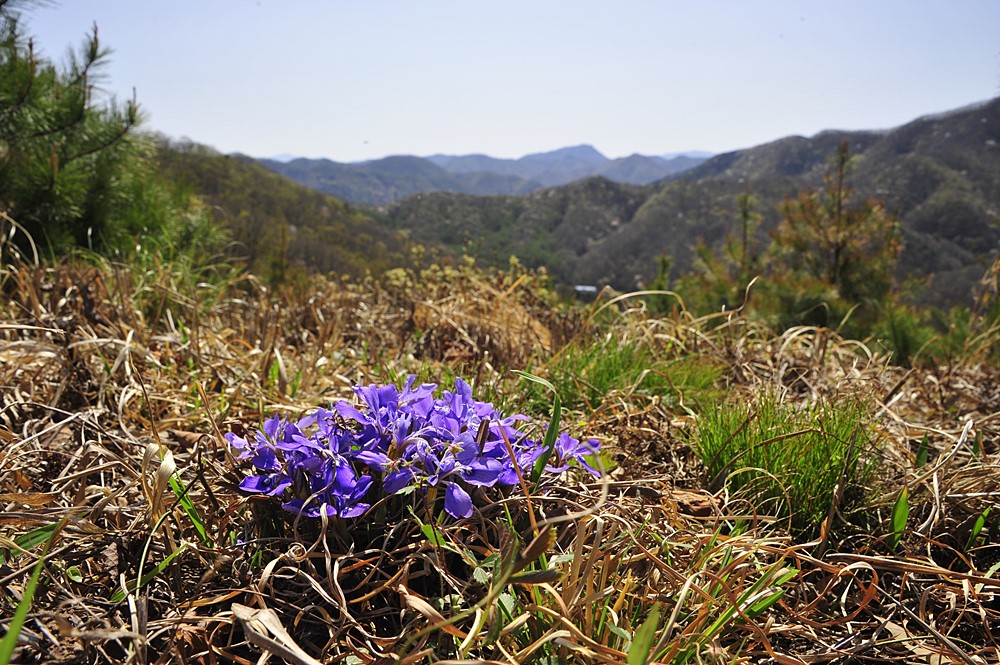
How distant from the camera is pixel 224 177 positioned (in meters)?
53.9

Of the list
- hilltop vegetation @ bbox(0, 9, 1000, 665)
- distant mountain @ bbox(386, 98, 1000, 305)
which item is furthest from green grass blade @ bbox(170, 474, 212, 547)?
distant mountain @ bbox(386, 98, 1000, 305)

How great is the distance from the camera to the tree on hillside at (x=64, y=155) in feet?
12.3

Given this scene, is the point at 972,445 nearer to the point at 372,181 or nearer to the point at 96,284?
the point at 96,284

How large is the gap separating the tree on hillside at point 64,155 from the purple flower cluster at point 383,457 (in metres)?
3.29

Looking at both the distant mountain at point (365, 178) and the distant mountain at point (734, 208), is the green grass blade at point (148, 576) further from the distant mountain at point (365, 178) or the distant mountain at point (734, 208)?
the distant mountain at point (365, 178)

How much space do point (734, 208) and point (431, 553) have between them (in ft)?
240

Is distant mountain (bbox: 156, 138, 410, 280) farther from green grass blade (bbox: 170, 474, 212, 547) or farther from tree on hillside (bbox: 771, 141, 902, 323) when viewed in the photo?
green grass blade (bbox: 170, 474, 212, 547)

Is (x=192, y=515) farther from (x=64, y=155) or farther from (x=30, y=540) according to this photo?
(x=64, y=155)

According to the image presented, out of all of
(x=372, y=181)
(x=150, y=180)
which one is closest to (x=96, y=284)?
(x=150, y=180)

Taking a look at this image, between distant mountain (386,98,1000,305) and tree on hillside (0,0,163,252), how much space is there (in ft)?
162

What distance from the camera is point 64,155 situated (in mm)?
4086

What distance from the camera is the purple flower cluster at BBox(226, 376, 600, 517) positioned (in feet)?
3.29

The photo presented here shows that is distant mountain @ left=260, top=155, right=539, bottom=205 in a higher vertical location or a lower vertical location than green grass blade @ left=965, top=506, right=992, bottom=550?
higher

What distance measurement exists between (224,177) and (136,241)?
5638cm
